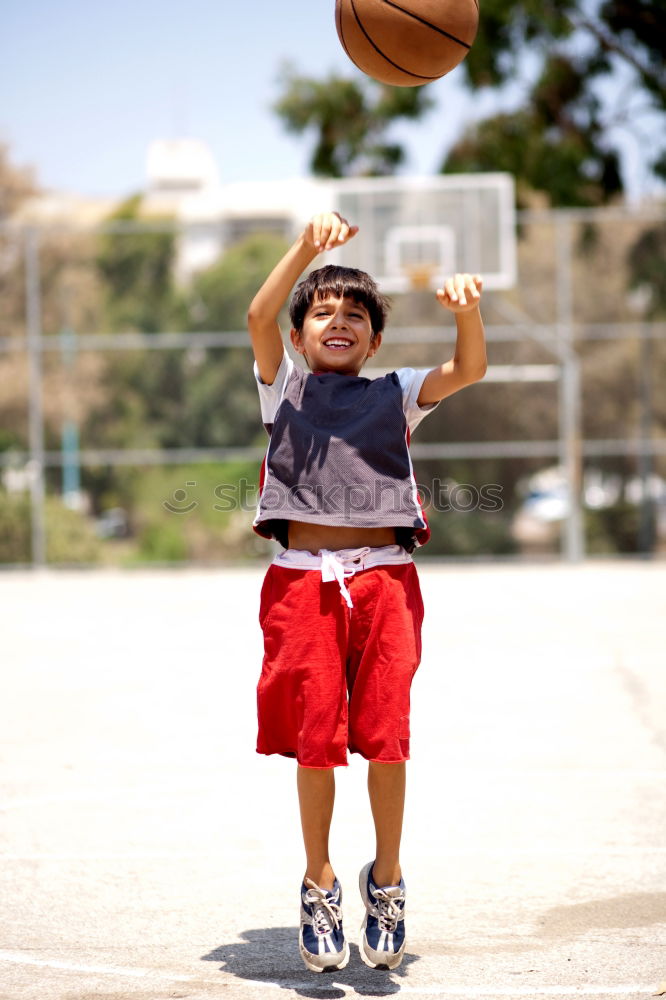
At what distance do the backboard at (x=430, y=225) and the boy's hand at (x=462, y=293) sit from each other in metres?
12.9

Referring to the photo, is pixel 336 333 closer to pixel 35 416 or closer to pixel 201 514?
pixel 35 416

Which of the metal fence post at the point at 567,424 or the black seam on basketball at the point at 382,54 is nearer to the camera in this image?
the black seam on basketball at the point at 382,54

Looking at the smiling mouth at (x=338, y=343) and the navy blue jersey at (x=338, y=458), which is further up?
the smiling mouth at (x=338, y=343)

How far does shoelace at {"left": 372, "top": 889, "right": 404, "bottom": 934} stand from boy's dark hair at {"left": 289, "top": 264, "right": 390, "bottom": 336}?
1.42m

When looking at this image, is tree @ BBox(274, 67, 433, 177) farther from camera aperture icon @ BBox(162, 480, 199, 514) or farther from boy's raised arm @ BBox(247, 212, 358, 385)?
boy's raised arm @ BBox(247, 212, 358, 385)

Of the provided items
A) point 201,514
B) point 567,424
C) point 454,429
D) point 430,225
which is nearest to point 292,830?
point 567,424

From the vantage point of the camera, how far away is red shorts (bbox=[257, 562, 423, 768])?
307cm

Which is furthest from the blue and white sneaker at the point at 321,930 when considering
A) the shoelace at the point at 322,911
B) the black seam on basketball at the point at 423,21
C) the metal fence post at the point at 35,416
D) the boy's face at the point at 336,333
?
the metal fence post at the point at 35,416

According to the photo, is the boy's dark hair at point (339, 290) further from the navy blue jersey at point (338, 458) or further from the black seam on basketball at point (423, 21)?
Result: the black seam on basketball at point (423, 21)

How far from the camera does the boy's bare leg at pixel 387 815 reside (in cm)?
313

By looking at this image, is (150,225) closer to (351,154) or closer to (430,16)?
(351,154)

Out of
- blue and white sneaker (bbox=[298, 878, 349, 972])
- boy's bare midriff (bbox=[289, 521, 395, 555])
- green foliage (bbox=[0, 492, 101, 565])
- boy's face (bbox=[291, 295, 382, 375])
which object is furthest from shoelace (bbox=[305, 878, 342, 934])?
green foliage (bbox=[0, 492, 101, 565])

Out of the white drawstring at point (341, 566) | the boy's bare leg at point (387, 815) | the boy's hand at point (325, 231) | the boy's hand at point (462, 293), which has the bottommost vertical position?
the boy's bare leg at point (387, 815)

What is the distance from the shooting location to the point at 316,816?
3.13m
